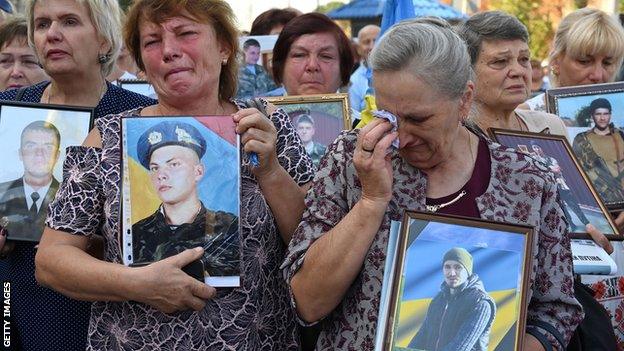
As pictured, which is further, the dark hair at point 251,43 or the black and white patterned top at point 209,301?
the dark hair at point 251,43

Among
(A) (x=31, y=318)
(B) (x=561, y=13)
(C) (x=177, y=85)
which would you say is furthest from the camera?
(B) (x=561, y=13)

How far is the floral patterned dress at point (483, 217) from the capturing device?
318 centimetres

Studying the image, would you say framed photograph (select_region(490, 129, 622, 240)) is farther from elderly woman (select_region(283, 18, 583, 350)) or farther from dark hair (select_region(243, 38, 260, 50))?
dark hair (select_region(243, 38, 260, 50))

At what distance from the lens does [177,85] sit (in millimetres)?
3529

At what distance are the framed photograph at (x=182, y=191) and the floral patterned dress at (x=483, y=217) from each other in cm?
26

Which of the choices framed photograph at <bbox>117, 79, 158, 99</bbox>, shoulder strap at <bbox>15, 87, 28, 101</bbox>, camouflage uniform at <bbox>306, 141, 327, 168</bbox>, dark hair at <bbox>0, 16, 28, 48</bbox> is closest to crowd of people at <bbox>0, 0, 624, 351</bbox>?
shoulder strap at <bbox>15, 87, 28, 101</bbox>

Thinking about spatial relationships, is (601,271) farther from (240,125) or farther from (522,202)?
(240,125)

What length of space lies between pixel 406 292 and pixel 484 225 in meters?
0.30

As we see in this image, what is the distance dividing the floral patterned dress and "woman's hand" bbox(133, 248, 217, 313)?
0.30 m

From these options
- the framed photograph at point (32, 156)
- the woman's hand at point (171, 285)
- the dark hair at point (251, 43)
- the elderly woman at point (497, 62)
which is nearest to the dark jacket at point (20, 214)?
the framed photograph at point (32, 156)

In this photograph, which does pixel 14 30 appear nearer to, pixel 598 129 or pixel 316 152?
pixel 316 152

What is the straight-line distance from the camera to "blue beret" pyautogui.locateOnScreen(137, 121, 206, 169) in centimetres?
337

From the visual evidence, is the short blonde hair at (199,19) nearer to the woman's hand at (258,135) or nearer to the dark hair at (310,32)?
the woman's hand at (258,135)

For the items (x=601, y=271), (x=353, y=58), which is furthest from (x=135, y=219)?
(x=353, y=58)
